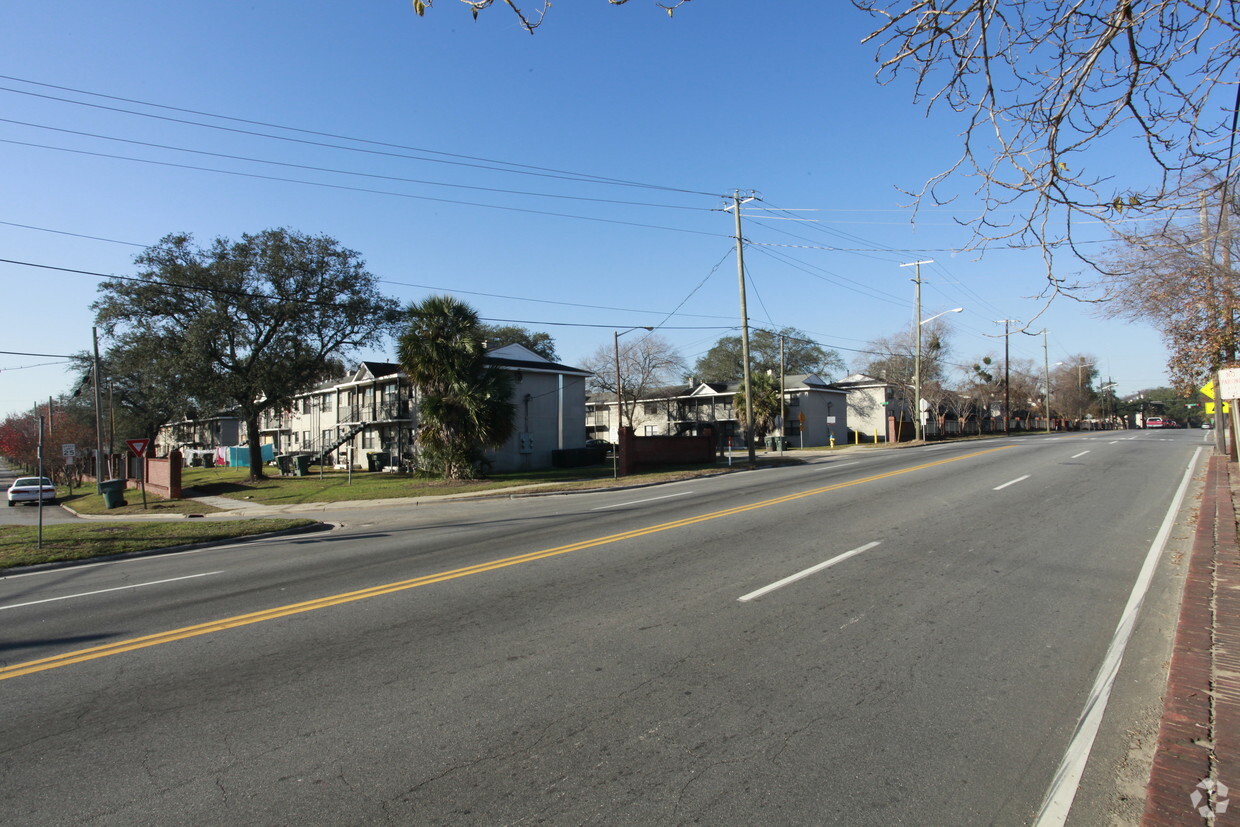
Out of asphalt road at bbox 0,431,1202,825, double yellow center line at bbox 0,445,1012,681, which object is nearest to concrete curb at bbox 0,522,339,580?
asphalt road at bbox 0,431,1202,825

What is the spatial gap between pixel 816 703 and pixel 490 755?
215cm

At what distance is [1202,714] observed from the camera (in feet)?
13.7

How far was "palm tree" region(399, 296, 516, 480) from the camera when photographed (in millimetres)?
29703

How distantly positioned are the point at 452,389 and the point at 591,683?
26027 mm

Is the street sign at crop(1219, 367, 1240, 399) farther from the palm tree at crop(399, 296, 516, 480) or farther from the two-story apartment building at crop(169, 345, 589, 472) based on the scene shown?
the two-story apartment building at crop(169, 345, 589, 472)

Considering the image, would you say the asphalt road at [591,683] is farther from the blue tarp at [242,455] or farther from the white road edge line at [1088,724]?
the blue tarp at [242,455]

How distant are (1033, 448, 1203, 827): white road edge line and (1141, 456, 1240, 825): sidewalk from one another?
350 mm

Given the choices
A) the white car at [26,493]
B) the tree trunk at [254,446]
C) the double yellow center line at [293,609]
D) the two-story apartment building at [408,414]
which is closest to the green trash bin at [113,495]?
the tree trunk at [254,446]

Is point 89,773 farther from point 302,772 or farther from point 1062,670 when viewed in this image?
point 1062,670

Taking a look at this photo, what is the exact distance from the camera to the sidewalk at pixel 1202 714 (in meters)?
3.30

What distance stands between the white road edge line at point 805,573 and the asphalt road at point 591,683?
0.20ft

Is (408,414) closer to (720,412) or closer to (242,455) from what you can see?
(242,455)

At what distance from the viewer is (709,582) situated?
7906mm

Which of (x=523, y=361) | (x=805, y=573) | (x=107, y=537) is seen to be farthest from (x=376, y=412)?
(x=805, y=573)
